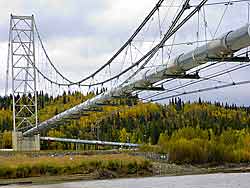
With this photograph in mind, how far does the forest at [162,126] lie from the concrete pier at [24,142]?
4.12 metres

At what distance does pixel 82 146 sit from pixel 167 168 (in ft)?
133

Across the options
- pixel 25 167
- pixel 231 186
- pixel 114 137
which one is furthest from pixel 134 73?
pixel 114 137

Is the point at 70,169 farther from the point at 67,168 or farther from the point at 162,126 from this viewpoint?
the point at 162,126

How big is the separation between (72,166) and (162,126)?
62.3 metres

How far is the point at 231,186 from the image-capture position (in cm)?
3684

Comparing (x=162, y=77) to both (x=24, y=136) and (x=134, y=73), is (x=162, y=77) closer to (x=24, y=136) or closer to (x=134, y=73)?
(x=134, y=73)

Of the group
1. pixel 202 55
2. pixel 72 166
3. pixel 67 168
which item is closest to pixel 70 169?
pixel 67 168

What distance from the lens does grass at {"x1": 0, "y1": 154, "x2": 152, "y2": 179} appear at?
49.8m

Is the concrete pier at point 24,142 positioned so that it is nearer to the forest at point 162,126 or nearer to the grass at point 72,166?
the forest at point 162,126

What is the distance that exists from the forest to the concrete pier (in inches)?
162

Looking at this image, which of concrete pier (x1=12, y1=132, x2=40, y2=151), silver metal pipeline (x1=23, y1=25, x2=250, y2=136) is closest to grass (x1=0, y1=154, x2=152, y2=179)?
concrete pier (x1=12, y1=132, x2=40, y2=151)

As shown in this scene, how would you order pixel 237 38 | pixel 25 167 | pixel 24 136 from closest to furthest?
1. pixel 237 38
2. pixel 25 167
3. pixel 24 136

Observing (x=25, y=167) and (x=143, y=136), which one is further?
(x=143, y=136)

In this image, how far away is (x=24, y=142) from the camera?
69500mm
